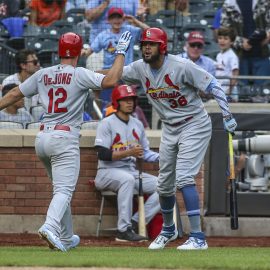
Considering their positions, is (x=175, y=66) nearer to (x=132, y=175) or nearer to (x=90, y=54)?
Result: (x=132, y=175)

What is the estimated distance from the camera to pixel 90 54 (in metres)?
14.7

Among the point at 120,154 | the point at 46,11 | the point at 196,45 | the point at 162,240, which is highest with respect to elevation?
the point at 46,11

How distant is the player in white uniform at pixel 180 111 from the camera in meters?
9.51

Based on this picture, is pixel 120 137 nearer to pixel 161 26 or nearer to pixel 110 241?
pixel 110 241

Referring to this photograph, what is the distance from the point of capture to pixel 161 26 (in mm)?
15984

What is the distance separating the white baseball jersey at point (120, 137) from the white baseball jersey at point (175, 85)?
2439mm

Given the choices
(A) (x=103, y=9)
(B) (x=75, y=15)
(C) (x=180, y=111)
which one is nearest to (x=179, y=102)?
(C) (x=180, y=111)

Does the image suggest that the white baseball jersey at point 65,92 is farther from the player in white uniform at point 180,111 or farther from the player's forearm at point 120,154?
the player's forearm at point 120,154

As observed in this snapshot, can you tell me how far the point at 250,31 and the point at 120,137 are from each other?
4.95 meters

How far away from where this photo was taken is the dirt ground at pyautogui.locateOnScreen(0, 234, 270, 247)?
11062 mm

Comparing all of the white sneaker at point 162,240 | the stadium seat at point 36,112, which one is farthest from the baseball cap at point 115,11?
the white sneaker at point 162,240

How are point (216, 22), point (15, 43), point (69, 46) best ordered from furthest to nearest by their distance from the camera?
point (216, 22) < point (15, 43) < point (69, 46)

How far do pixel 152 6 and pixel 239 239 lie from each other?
5.75 meters

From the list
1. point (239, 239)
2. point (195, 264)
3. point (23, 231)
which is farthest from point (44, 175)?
point (195, 264)
